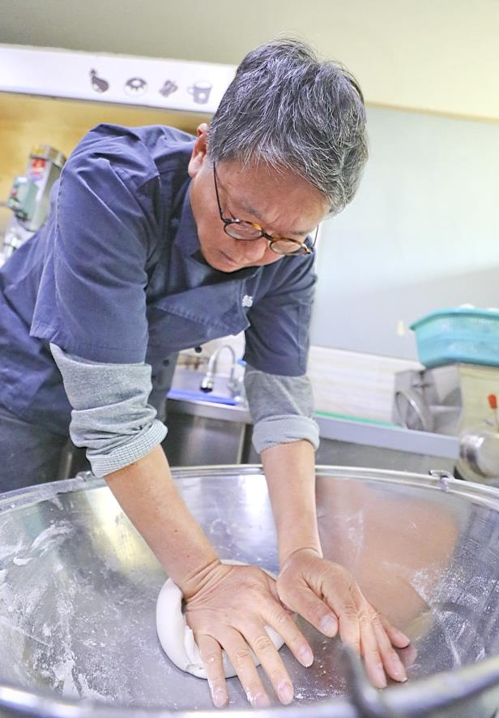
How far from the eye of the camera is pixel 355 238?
5.78ft

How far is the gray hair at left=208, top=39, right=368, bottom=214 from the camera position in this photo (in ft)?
1.44

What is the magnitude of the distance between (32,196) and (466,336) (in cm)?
119

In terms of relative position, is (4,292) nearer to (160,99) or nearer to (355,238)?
(160,99)

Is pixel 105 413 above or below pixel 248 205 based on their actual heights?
below

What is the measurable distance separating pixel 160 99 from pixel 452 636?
4.58 feet

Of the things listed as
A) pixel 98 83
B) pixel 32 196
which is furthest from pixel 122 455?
pixel 98 83

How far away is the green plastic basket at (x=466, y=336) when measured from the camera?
1142 millimetres

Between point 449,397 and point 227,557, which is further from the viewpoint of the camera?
point 449,397

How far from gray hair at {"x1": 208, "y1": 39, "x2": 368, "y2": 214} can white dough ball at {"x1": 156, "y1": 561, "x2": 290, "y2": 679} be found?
41cm

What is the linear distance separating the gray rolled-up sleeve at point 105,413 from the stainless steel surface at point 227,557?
3.5 inches

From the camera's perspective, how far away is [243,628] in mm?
442

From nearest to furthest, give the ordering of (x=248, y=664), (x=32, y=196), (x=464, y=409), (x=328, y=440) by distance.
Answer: (x=248, y=664) → (x=328, y=440) → (x=464, y=409) → (x=32, y=196)

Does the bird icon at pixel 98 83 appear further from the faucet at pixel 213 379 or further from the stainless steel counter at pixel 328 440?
the stainless steel counter at pixel 328 440

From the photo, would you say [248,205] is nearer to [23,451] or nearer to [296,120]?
[296,120]
